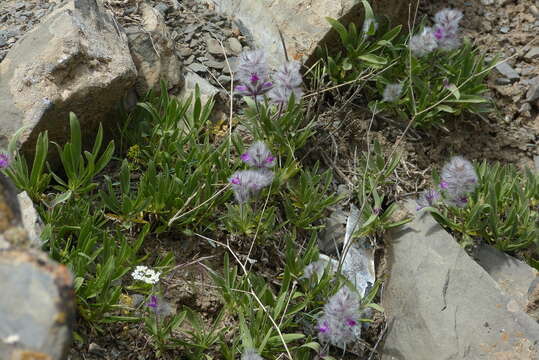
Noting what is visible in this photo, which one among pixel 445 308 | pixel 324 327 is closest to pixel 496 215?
pixel 445 308

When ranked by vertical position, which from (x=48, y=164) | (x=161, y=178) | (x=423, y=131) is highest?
(x=48, y=164)

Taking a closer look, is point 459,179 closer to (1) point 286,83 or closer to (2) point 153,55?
(1) point 286,83

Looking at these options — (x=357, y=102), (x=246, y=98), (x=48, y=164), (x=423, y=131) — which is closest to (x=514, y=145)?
(x=423, y=131)

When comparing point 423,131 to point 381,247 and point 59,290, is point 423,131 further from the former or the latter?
point 59,290

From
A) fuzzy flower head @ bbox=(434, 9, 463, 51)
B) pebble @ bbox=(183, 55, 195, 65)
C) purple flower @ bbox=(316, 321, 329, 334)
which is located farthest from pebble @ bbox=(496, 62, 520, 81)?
purple flower @ bbox=(316, 321, 329, 334)

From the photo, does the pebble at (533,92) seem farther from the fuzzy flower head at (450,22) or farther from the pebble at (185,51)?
the pebble at (185,51)

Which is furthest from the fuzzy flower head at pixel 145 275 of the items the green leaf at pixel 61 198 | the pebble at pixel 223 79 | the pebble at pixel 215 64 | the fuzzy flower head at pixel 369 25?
the fuzzy flower head at pixel 369 25
